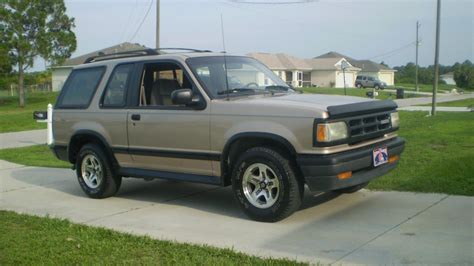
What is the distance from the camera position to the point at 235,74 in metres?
6.94

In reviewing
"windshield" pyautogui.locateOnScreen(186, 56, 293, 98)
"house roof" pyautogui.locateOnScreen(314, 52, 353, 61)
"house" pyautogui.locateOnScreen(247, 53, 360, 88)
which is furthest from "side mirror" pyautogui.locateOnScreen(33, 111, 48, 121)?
"house roof" pyautogui.locateOnScreen(314, 52, 353, 61)

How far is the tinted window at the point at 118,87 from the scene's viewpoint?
7410mm

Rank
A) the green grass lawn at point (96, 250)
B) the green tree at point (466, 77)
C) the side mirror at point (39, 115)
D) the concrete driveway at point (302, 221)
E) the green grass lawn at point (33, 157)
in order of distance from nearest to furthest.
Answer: the green grass lawn at point (96, 250), the concrete driveway at point (302, 221), the green grass lawn at point (33, 157), the side mirror at point (39, 115), the green tree at point (466, 77)

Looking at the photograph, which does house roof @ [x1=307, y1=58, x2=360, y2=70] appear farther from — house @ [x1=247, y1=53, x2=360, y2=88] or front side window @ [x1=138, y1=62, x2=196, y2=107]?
front side window @ [x1=138, y1=62, x2=196, y2=107]

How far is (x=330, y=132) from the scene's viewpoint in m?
5.55

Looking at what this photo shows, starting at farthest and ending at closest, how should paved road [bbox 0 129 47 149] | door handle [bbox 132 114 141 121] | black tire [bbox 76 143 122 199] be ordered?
paved road [bbox 0 129 47 149], black tire [bbox 76 143 122 199], door handle [bbox 132 114 141 121]

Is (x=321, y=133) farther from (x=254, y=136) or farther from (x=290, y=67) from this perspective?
(x=290, y=67)

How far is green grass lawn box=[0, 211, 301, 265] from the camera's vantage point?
15.7ft

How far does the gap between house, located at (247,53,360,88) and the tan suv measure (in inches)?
2453

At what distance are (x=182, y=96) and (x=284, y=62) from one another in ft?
221

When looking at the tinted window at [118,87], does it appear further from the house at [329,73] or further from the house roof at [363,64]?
the house roof at [363,64]

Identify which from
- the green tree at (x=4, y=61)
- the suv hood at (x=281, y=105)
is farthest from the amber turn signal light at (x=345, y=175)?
the green tree at (x=4, y=61)

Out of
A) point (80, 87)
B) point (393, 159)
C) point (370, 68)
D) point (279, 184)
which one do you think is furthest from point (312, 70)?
point (279, 184)

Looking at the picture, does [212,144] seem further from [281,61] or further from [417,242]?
[281,61]
